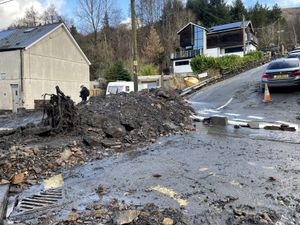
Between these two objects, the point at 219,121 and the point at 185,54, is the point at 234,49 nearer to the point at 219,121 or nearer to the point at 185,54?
the point at 185,54

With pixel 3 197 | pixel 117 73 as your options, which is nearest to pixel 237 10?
pixel 117 73

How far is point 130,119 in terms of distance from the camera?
11977mm

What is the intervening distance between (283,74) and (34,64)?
74.5ft

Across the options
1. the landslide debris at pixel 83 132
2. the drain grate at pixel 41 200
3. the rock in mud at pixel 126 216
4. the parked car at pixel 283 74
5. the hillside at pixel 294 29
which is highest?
the hillside at pixel 294 29

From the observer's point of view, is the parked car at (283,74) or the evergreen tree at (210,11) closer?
the parked car at (283,74)

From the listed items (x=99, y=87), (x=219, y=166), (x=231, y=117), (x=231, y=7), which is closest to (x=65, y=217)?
(x=219, y=166)

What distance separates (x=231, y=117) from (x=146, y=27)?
2459 inches

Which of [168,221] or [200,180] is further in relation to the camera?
[200,180]

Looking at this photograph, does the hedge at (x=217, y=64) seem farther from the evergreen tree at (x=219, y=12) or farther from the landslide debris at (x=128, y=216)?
the evergreen tree at (x=219, y=12)

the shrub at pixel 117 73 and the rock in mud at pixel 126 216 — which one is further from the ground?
the shrub at pixel 117 73

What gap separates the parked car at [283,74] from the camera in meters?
18.8

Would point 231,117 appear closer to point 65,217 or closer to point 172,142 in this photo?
point 172,142

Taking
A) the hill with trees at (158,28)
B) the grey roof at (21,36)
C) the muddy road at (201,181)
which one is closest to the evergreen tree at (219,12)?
the hill with trees at (158,28)

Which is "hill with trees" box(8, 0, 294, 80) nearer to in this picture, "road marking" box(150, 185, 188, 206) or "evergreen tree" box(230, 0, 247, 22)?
"evergreen tree" box(230, 0, 247, 22)
